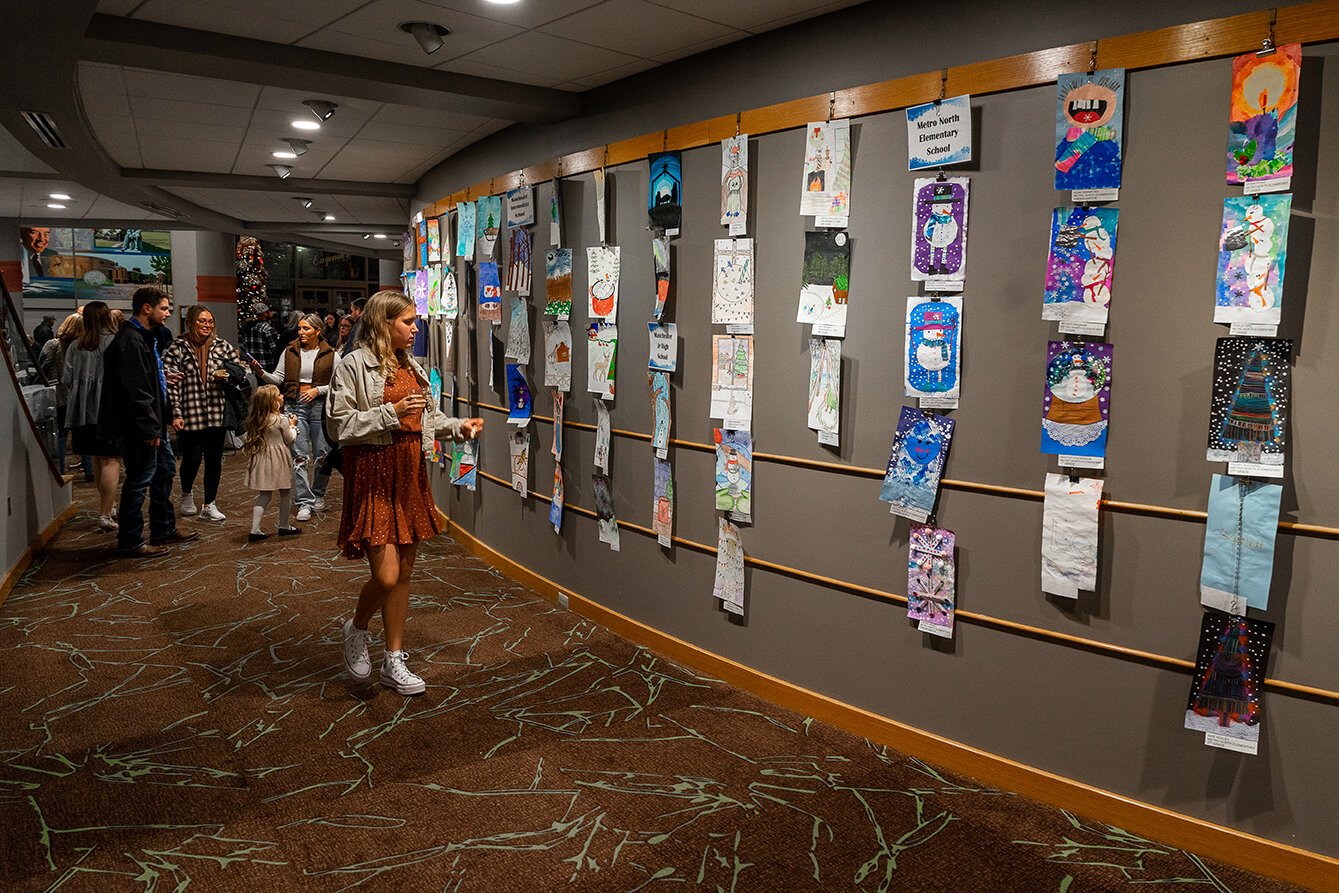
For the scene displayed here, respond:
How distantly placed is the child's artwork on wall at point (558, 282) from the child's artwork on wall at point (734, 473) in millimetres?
1411

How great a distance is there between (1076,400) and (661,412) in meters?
1.96

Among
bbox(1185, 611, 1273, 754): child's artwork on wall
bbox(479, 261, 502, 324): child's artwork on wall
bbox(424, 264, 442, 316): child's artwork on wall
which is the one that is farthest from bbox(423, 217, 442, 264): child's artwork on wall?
bbox(1185, 611, 1273, 754): child's artwork on wall

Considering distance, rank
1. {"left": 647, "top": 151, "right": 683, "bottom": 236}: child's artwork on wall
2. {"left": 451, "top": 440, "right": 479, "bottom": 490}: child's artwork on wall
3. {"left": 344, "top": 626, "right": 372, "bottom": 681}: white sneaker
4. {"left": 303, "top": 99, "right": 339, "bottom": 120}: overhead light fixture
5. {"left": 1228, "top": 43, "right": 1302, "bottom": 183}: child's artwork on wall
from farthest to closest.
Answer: {"left": 451, "top": 440, "right": 479, "bottom": 490}: child's artwork on wall
{"left": 303, "top": 99, "right": 339, "bottom": 120}: overhead light fixture
{"left": 647, "top": 151, "right": 683, "bottom": 236}: child's artwork on wall
{"left": 344, "top": 626, "right": 372, "bottom": 681}: white sneaker
{"left": 1228, "top": 43, "right": 1302, "bottom": 183}: child's artwork on wall

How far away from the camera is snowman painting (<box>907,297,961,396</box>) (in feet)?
9.95

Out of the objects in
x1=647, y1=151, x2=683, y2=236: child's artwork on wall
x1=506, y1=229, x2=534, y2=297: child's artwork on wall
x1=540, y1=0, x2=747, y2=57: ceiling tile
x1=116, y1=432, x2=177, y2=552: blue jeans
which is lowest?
x1=116, y1=432, x2=177, y2=552: blue jeans

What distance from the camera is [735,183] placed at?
3684 mm

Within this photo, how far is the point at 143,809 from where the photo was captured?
9.27 ft

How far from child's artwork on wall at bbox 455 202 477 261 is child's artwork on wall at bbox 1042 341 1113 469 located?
4.18m

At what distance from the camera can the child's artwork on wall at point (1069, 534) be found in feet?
9.01

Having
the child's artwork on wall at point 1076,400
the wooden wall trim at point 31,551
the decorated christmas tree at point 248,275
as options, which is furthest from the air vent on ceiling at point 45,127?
the decorated christmas tree at point 248,275

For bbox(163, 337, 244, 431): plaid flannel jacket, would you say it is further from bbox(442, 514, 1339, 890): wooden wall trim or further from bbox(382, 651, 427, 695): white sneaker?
bbox(442, 514, 1339, 890): wooden wall trim

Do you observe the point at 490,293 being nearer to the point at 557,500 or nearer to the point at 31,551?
the point at 557,500

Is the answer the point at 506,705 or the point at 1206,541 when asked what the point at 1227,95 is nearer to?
the point at 1206,541

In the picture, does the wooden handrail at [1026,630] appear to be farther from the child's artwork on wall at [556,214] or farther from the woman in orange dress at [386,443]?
the child's artwork on wall at [556,214]
